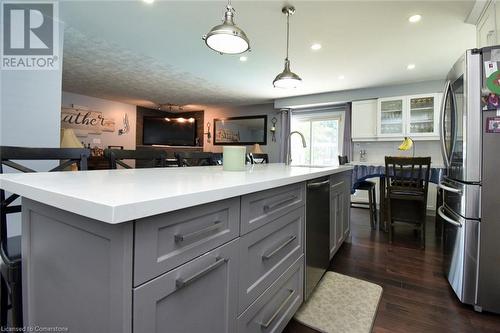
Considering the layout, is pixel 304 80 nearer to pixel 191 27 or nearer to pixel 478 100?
pixel 191 27

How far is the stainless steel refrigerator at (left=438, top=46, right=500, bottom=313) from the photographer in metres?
1.48

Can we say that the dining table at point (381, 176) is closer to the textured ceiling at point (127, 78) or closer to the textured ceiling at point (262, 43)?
the textured ceiling at point (262, 43)

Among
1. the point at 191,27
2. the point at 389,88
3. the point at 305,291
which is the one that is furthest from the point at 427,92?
the point at 305,291

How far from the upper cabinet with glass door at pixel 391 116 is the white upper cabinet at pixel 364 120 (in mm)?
114

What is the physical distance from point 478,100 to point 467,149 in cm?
30

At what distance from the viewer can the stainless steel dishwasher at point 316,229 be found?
1.48 m

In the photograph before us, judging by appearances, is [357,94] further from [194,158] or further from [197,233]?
[197,233]

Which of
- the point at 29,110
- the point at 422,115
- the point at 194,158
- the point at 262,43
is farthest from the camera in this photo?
the point at 422,115

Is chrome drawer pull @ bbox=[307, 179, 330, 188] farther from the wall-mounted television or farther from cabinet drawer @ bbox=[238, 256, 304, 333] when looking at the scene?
the wall-mounted television

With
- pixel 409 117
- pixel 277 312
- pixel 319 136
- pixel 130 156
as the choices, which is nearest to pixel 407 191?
pixel 409 117

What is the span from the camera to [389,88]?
14.8 feet

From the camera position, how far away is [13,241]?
1133 mm

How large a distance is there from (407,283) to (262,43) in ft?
9.09

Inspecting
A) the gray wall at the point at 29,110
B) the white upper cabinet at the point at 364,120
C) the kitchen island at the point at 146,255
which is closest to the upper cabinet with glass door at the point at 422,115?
the white upper cabinet at the point at 364,120
